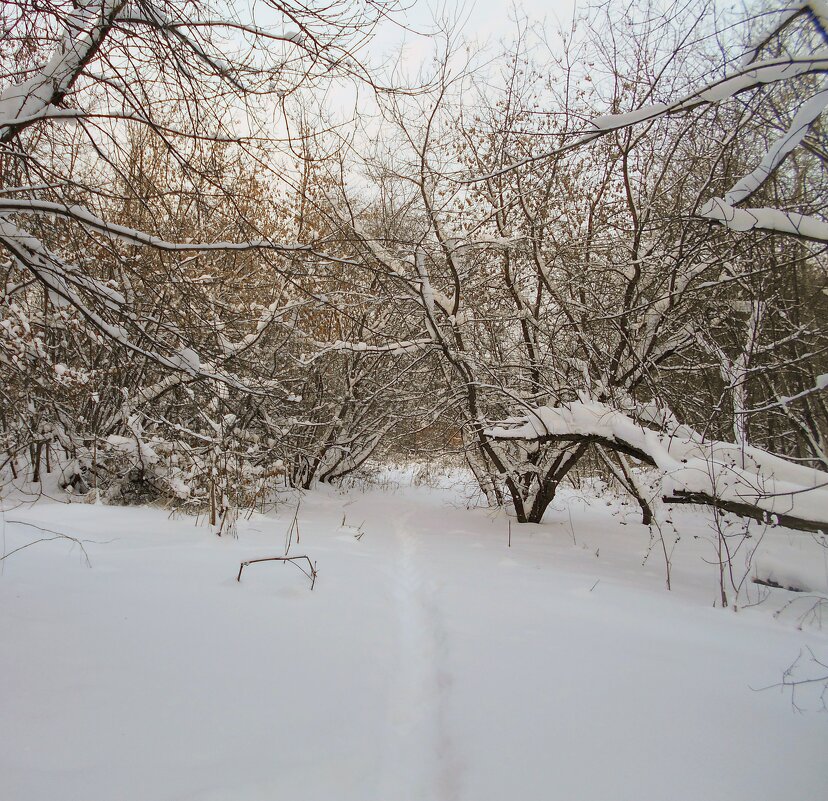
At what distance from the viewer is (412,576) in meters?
4.61

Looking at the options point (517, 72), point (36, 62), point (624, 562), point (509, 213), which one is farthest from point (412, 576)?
point (517, 72)

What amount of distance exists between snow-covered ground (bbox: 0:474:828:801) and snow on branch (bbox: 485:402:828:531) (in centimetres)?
76

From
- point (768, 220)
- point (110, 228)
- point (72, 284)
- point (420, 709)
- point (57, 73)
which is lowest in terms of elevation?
point (420, 709)

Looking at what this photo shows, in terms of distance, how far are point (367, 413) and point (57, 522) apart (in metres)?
6.59

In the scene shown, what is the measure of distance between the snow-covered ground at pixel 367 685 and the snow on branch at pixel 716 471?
76cm

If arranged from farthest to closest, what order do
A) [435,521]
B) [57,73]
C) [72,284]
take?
[435,521]
[72,284]
[57,73]

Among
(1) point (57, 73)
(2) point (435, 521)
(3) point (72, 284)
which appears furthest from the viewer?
(2) point (435, 521)

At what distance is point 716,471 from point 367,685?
302 centimetres

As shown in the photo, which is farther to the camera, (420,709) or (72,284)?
(72,284)

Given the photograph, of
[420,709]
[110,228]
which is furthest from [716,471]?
[110,228]

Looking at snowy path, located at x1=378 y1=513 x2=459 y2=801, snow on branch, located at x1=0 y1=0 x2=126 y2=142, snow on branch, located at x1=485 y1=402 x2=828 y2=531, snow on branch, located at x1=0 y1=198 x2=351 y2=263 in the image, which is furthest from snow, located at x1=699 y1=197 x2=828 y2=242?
snow on branch, located at x1=0 y1=0 x2=126 y2=142

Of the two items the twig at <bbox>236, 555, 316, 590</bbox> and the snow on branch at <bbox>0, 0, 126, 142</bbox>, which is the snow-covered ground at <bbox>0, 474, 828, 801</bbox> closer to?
the twig at <bbox>236, 555, 316, 590</bbox>

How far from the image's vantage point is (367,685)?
2406mm

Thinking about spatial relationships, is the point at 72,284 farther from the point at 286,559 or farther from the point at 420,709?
the point at 420,709
